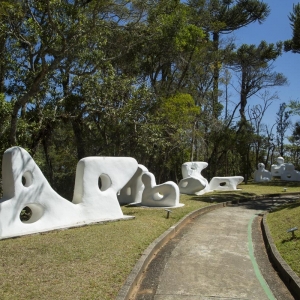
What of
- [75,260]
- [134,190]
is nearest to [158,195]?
[134,190]

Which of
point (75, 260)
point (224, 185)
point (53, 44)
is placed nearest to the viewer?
point (75, 260)

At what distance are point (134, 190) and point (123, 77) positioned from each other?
14.8 feet

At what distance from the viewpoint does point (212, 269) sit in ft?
21.0

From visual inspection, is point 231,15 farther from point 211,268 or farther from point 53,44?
point 211,268

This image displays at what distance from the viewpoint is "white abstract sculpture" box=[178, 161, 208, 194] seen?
19.0 meters

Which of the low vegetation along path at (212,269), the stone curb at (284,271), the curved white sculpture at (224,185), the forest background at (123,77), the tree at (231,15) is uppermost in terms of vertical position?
the tree at (231,15)

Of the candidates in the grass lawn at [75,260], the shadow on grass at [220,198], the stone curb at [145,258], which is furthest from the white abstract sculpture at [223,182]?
the grass lawn at [75,260]

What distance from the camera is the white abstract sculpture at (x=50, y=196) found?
8.16m

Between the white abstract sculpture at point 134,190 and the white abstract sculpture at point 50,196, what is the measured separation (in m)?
3.87

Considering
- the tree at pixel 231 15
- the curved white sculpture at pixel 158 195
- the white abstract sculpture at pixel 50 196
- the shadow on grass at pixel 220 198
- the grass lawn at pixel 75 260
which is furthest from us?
the tree at pixel 231 15

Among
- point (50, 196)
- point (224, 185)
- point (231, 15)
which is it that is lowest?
point (224, 185)

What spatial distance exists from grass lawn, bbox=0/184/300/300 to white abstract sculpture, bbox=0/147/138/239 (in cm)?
39

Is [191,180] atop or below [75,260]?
atop

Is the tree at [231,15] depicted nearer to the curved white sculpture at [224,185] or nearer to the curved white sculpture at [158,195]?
the curved white sculpture at [224,185]
